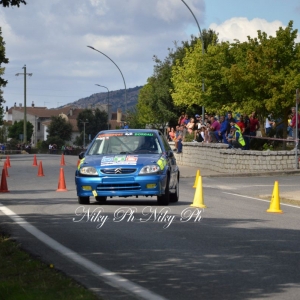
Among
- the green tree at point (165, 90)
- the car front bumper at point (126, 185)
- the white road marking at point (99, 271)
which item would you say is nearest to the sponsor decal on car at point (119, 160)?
the car front bumper at point (126, 185)

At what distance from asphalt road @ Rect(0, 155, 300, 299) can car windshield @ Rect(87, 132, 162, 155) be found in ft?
3.66

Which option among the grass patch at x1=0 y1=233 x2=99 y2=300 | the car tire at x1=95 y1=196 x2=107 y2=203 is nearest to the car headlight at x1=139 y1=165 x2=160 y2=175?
the car tire at x1=95 y1=196 x2=107 y2=203

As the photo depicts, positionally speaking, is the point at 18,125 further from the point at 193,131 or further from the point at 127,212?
the point at 127,212

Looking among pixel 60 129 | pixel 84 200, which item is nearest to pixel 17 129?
pixel 60 129

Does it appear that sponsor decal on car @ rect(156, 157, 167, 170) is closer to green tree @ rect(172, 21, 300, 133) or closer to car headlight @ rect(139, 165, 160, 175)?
car headlight @ rect(139, 165, 160, 175)

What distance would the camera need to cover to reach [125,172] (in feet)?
54.9

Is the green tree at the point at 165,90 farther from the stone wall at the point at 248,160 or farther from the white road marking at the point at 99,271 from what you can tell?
the white road marking at the point at 99,271

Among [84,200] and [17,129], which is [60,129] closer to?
[17,129]

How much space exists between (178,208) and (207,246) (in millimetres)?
5917

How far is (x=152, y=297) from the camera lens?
24.5 feet

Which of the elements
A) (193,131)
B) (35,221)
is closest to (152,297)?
(35,221)

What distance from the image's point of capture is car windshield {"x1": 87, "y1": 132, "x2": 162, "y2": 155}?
17.7 metres

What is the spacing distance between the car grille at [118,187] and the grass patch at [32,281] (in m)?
6.58

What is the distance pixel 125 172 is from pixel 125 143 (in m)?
1.26
